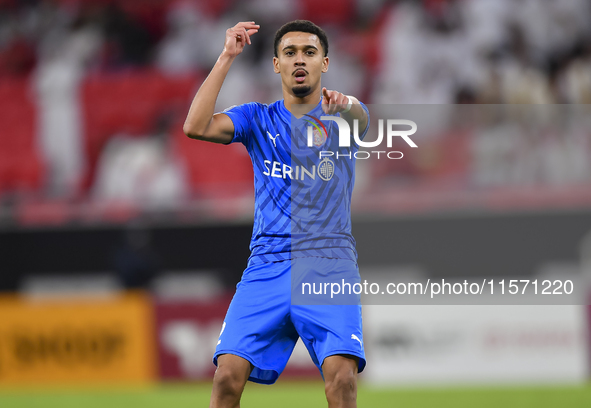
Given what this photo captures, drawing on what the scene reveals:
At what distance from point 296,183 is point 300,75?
59 cm

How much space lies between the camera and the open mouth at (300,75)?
4164mm

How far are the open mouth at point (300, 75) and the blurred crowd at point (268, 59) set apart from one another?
16.1ft

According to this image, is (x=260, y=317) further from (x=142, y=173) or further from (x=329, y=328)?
(x=142, y=173)

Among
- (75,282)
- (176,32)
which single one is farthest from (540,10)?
(75,282)

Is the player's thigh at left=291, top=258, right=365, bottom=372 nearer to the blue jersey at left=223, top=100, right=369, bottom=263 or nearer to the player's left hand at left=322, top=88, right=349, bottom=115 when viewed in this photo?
the blue jersey at left=223, top=100, right=369, bottom=263

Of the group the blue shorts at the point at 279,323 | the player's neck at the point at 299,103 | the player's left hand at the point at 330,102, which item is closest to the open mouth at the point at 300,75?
the player's neck at the point at 299,103

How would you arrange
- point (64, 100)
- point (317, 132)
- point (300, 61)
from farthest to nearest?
point (64, 100) < point (317, 132) < point (300, 61)

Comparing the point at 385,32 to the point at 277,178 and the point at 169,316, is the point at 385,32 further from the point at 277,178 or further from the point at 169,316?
the point at 277,178

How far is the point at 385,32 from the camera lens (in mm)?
11727

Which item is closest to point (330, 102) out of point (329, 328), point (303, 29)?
point (303, 29)

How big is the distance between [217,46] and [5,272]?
479 centimetres

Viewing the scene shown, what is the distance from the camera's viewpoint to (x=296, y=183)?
13.7 ft

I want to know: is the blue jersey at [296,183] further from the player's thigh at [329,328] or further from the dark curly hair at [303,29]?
the dark curly hair at [303,29]

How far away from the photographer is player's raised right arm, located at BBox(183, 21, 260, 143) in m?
4.02
